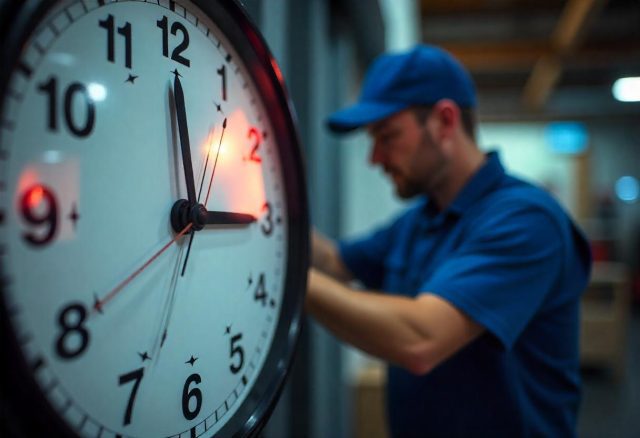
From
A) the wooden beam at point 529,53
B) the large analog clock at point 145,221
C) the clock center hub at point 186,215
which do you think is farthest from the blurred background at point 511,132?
the clock center hub at point 186,215

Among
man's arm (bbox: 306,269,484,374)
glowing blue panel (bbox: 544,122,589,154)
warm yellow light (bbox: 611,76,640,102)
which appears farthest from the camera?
glowing blue panel (bbox: 544,122,589,154)

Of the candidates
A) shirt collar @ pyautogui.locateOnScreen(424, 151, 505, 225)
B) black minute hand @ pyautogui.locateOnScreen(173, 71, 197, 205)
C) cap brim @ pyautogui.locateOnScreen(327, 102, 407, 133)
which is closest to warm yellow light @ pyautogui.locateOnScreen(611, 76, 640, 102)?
shirt collar @ pyautogui.locateOnScreen(424, 151, 505, 225)

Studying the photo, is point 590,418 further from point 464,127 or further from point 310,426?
point 464,127

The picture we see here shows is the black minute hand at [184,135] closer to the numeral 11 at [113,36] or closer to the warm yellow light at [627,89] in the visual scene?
the numeral 11 at [113,36]

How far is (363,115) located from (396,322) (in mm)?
432

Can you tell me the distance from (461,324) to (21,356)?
2.17 feet

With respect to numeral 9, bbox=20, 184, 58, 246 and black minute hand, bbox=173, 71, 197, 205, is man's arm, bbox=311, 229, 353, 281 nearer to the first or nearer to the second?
black minute hand, bbox=173, 71, 197, 205

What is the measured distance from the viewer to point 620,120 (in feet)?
29.1

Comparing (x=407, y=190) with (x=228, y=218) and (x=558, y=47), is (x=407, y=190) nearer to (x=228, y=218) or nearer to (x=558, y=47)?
(x=228, y=218)

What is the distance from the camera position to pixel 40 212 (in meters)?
0.35

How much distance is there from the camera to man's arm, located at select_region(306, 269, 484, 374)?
0.82 metres

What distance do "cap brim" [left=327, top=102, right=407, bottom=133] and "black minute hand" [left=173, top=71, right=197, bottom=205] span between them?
23.0 inches

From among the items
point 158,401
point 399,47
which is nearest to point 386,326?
point 158,401

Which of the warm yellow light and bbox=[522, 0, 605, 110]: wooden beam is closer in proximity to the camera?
bbox=[522, 0, 605, 110]: wooden beam
